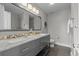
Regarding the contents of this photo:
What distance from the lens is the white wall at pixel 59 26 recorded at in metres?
1.19

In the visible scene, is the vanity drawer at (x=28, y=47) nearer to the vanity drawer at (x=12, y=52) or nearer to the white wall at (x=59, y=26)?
the vanity drawer at (x=12, y=52)

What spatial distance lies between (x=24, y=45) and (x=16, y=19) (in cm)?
42

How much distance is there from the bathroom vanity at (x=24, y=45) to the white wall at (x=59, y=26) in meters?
0.11

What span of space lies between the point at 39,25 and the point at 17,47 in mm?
603

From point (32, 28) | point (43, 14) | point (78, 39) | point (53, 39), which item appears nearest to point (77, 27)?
point (78, 39)

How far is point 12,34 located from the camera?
115 centimetres

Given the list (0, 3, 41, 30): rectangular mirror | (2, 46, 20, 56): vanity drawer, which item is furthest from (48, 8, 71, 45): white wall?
(2, 46, 20, 56): vanity drawer

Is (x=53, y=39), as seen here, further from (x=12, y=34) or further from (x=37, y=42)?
(x=12, y=34)

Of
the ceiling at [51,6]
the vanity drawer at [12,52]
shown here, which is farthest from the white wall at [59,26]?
the vanity drawer at [12,52]

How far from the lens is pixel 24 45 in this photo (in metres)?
0.97

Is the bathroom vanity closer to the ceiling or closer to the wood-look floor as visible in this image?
the wood-look floor

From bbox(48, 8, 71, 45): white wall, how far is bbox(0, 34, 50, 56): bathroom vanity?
0.11m

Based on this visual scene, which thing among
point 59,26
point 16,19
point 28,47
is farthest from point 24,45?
point 59,26

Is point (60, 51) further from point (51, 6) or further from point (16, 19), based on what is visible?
point (16, 19)
